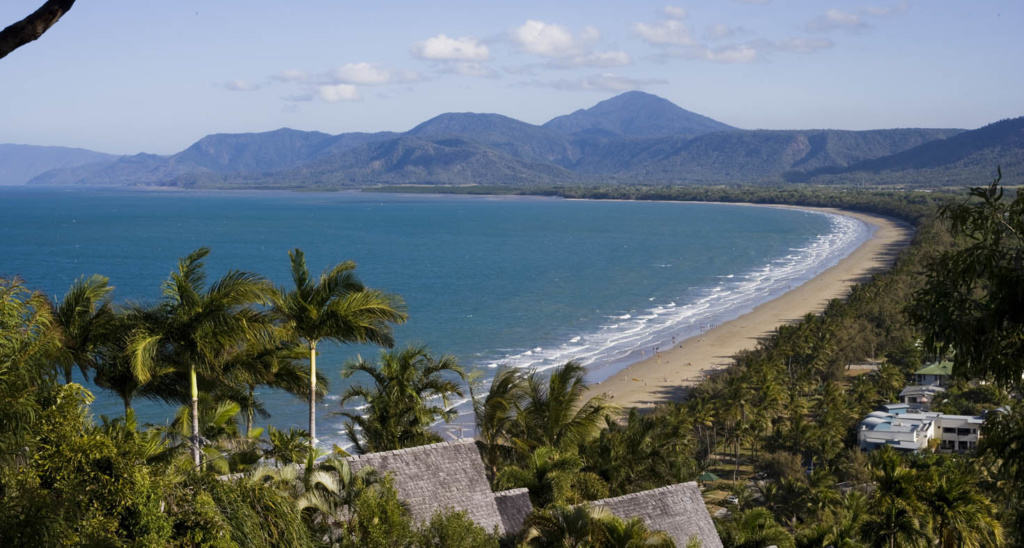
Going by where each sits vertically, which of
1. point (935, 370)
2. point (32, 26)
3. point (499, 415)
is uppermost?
point (32, 26)

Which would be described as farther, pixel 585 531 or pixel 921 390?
pixel 921 390

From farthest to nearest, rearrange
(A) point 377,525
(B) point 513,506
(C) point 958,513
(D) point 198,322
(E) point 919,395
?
(E) point 919,395 < (C) point 958,513 < (B) point 513,506 < (D) point 198,322 < (A) point 377,525

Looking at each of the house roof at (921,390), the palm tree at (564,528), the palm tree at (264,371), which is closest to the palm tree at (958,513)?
the palm tree at (564,528)

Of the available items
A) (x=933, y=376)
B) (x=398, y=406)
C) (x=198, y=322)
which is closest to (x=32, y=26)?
(x=198, y=322)

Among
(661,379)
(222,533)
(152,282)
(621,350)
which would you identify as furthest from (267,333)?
(152,282)

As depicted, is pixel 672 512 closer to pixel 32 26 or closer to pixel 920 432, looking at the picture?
pixel 32 26

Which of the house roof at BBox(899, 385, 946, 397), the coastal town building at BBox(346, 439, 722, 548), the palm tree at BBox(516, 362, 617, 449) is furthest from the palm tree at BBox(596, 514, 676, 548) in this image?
the house roof at BBox(899, 385, 946, 397)
